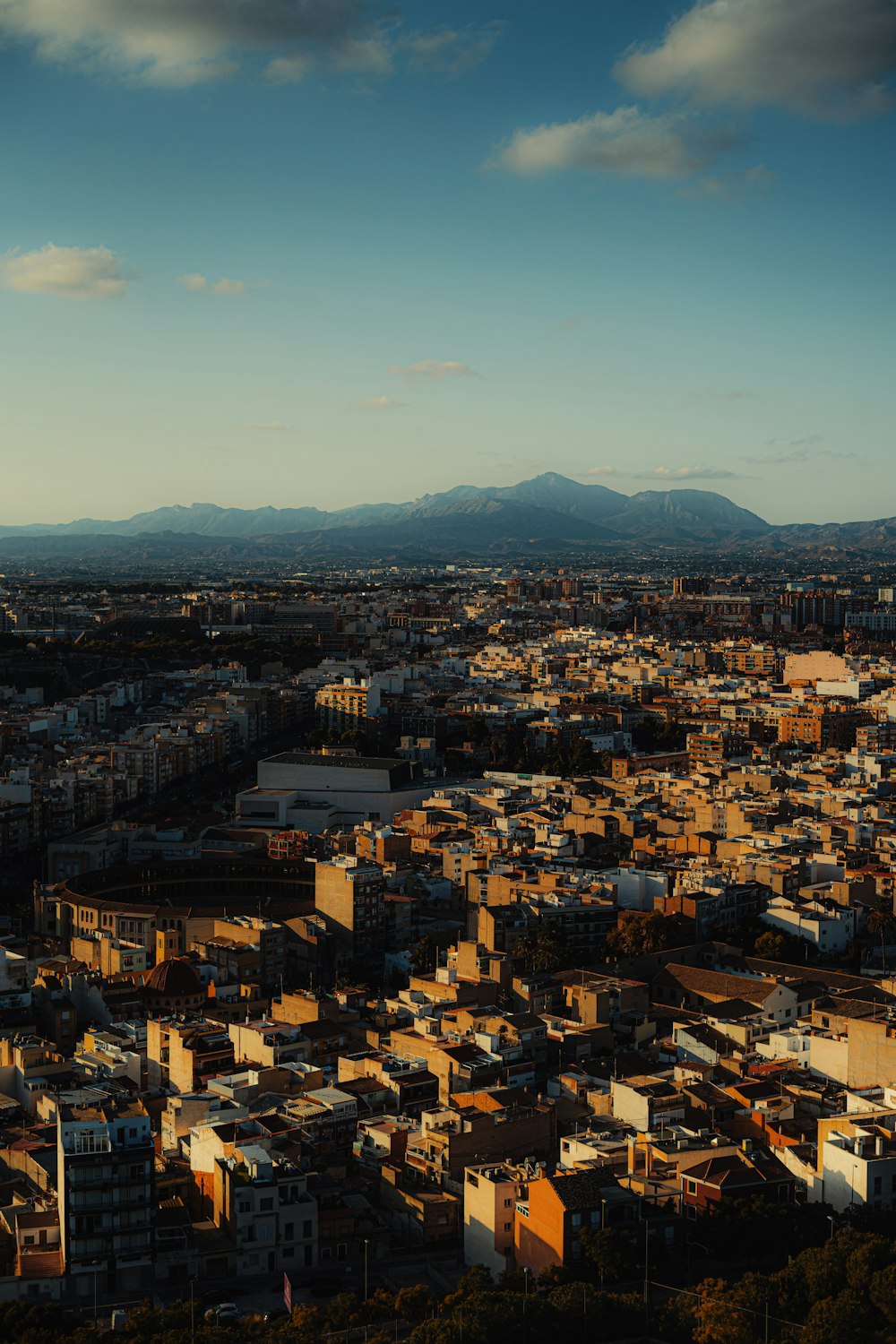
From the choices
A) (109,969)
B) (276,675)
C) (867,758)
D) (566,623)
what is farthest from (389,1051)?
(566,623)

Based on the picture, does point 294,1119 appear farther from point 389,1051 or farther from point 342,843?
point 342,843

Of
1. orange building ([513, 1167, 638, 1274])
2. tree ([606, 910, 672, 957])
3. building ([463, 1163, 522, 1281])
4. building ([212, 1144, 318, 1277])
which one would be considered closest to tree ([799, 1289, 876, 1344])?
orange building ([513, 1167, 638, 1274])

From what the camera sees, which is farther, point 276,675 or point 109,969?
point 276,675

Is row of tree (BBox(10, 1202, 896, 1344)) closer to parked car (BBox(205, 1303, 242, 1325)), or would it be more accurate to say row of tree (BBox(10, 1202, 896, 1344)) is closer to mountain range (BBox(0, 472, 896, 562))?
parked car (BBox(205, 1303, 242, 1325))

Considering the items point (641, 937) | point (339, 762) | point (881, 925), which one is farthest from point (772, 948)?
point (339, 762)

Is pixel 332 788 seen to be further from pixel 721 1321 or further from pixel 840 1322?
pixel 840 1322

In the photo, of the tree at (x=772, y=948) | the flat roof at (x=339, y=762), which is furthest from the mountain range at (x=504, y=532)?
the tree at (x=772, y=948)

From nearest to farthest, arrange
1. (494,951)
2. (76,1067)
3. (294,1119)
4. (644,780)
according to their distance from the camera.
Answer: (294,1119)
(76,1067)
(494,951)
(644,780)
